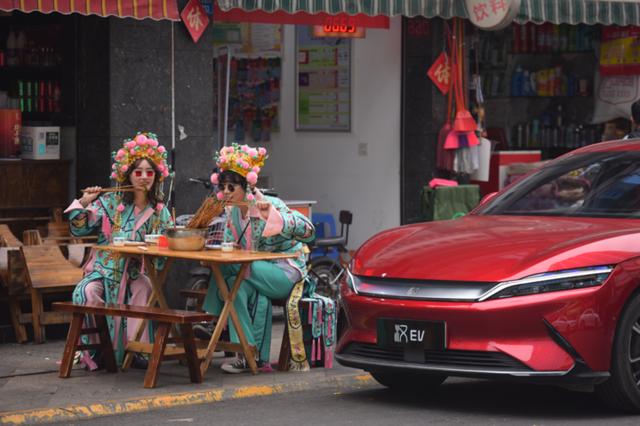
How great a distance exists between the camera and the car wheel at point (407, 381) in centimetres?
859

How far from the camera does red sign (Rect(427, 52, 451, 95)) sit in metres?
13.5

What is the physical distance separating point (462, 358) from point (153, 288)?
282cm

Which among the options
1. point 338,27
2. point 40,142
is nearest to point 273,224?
point 40,142

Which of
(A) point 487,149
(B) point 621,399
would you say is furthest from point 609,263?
(A) point 487,149

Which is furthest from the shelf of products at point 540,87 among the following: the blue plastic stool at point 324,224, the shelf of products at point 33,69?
the shelf of products at point 33,69

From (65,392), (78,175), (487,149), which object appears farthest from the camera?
(487,149)

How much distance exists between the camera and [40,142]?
12273 millimetres

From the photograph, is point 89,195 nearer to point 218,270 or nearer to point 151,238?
point 151,238

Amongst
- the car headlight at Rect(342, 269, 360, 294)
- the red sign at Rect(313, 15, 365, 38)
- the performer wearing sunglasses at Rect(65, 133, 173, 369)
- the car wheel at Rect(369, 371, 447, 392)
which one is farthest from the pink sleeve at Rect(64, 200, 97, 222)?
the red sign at Rect(313, 15, 365, 38)

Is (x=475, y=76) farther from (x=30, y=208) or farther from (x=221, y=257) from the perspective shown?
(x=221, y=257)

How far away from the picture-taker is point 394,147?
547 inches

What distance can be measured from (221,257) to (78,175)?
3565 millimetres

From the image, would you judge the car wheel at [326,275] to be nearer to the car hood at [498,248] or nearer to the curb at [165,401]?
the curb at [165,401]

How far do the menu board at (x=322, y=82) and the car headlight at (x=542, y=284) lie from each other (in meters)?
6.74
